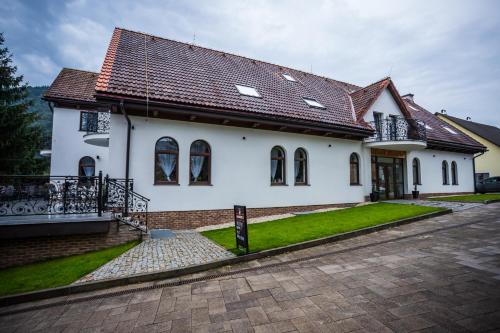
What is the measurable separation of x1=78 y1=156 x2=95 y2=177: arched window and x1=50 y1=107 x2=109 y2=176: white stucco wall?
7.9 inches

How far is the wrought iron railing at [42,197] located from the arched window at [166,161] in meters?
2.58

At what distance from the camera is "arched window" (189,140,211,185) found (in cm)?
1020

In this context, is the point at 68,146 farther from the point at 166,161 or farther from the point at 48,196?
the point at 48,196

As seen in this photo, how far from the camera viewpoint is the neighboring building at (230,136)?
942 centimetres

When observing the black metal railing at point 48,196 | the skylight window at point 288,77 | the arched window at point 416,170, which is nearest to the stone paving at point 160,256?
the black metal railing at point 48,196

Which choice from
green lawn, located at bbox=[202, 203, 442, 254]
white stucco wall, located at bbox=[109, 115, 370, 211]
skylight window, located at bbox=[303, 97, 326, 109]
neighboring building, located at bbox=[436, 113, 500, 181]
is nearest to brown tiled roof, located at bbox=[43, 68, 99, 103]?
white stucco wall, located at bbox=[109, 115, 370, 211]

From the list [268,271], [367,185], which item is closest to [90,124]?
[268,271]

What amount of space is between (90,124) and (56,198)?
6.93 meters

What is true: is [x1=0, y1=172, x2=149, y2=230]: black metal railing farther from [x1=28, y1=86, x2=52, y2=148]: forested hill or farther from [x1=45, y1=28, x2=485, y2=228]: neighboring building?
[x1=28, y1=86, x2=52, y2=148]: forested hill

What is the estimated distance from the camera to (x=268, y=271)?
515 centimetres

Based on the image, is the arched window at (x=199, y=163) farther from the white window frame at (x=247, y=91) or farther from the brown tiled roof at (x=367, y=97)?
the brown tiled roof at (x=367, y=97)

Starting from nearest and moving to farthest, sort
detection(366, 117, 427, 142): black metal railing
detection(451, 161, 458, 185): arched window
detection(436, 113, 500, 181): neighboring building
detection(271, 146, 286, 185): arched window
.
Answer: detection(271, 146, 286, 185): arched window → detection(366, 117, 427, 142): black metal railing → detection(451, 161, 458, 185): arched window → detection(436, 113, 500, 181): neighboring building

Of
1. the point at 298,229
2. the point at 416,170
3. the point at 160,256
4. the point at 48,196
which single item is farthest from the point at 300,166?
the point at 48,196

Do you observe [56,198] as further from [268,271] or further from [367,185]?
[367,185]
